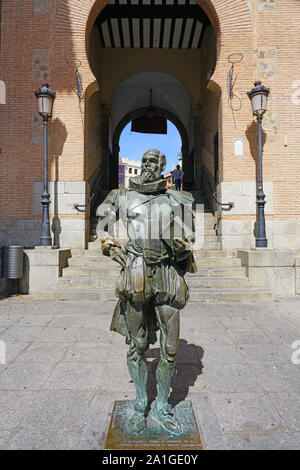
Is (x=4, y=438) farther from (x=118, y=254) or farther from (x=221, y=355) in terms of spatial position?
(x=221, y=355)

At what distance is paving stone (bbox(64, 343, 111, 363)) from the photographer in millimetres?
3123

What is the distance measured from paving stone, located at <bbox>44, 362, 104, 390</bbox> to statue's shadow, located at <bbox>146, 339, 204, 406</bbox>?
0.50 m

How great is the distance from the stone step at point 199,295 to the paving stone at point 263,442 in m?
3.59

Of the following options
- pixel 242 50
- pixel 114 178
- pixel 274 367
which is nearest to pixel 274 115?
pixel 242 50

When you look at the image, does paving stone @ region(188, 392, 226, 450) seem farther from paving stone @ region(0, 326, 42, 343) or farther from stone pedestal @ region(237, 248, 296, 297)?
stone pedestal @ region(237, 248, 296, 297)

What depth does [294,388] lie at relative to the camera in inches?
100

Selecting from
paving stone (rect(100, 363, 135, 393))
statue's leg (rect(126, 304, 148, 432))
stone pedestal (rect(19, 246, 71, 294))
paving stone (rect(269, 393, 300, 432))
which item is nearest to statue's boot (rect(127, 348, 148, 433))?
statue's leg (rect(126, 304, 148, 432))

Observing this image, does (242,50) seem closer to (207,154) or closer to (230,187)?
(230,187)

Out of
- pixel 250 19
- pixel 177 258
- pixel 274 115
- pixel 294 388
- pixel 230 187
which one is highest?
pixel 250 19

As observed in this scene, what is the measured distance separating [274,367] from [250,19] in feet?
26.4

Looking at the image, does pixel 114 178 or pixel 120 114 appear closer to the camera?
pixel 114 178

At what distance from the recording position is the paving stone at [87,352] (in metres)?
3.12

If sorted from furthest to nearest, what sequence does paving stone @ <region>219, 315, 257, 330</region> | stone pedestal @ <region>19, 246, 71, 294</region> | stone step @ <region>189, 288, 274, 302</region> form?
stone pedestal @ <region>19, 246, 71, 294</region>, stone step @ <region>189, 288, 274, 302</region>, paving stone @ <region>219, 315, 257, 330</region>

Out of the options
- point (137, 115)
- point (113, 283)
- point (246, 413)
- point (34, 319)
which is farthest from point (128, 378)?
point (137, 115)
